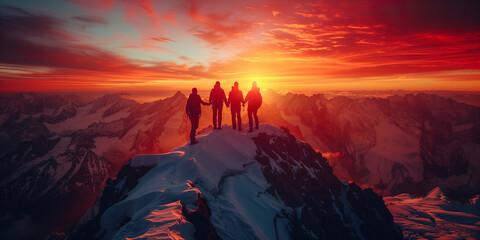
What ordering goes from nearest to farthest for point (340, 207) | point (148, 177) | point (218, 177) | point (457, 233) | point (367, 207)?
point (148, 177)
point (218, 177)
point (340, 207)
point (367, 207)
point (457, 233)

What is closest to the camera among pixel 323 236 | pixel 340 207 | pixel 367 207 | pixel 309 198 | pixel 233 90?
pixel 233 90

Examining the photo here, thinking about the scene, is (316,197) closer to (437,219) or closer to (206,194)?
(206,194)

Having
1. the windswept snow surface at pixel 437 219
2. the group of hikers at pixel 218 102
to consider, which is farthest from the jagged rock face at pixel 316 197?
the windswept snow surface at pixel 437 219

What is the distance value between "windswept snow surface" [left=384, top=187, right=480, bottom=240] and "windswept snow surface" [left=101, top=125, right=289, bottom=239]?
318 feet

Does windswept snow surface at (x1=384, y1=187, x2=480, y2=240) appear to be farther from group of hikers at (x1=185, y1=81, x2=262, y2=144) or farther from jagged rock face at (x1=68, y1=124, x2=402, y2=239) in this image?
group of hikers at (x1=185, y1=81, x2=262, y2=144)

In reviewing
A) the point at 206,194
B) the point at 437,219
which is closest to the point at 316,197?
the point at 206,194

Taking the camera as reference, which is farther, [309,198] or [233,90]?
[309,198]

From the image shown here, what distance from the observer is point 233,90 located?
77.7ft

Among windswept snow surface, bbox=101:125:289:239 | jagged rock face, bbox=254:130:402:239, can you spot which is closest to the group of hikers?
windswept snow surface, bbox=101:125:289:239

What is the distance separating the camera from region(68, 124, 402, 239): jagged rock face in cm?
926

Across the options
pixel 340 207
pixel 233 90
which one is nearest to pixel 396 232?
pixel 340 207

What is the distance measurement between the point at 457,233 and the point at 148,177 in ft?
456

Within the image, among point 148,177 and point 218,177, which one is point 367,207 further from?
point 148,177

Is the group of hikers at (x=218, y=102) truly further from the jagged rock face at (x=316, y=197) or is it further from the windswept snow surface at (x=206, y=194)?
the jagged rock face at (x=316, y=197)
